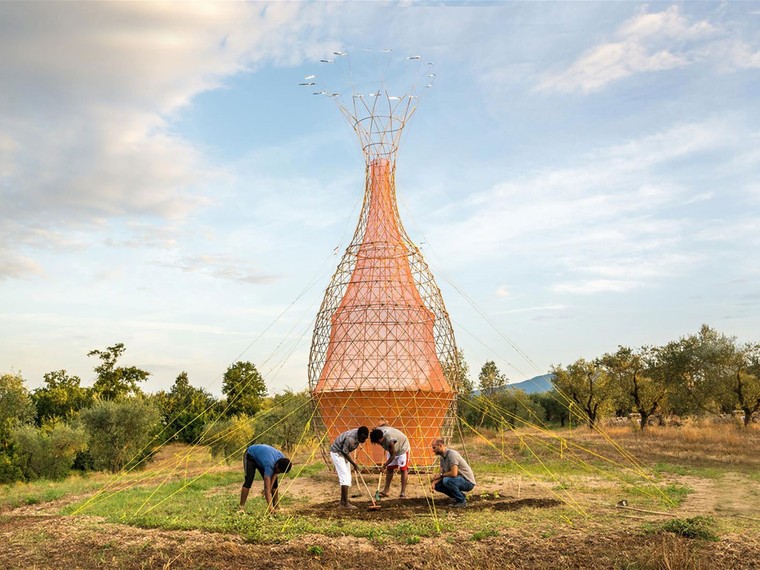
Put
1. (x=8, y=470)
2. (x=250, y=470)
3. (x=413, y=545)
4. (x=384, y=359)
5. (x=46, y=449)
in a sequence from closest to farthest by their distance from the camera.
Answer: (x=413, y=545)
(x=250, y=470)
(x=384, y=359)
(x=8, y=470)
(x=46, y=449)

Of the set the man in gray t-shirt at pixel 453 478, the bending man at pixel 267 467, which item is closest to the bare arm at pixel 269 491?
the bending man at pixel 267 467

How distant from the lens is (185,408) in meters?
Result: 39.4

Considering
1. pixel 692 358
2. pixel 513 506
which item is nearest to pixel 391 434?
pixel 513 506

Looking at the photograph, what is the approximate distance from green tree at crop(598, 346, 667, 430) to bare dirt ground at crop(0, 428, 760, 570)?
986 inches

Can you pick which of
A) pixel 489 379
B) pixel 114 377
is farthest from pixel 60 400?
pixel 489 379

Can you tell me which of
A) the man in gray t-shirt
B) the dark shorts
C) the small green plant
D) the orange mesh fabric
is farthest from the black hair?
the orange mesh fabric

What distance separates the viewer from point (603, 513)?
1059 centimetres

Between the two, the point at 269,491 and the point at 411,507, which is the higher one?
the point at 269,491

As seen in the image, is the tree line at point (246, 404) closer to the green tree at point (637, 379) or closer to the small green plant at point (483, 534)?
the green tree at point (637, 379)

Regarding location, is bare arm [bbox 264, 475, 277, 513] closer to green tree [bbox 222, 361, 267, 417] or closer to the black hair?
the black hair

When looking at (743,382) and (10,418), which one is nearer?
(10,418)

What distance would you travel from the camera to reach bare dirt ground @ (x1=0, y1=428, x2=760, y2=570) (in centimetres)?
758

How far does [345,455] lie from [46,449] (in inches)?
705

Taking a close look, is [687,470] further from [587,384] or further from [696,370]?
[587,384]
